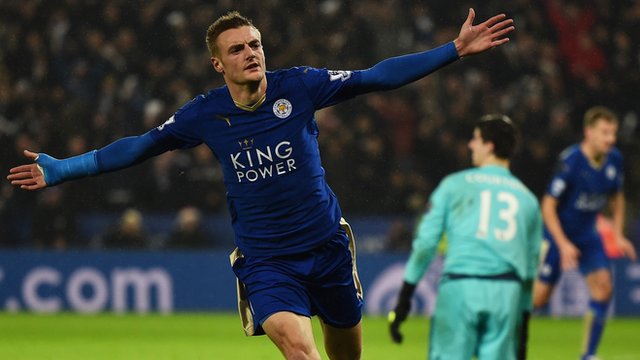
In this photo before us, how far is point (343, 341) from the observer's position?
6.28m

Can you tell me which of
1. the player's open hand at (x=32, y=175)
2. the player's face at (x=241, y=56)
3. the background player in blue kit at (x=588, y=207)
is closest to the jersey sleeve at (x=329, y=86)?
the player's face at (x=241, y=56)

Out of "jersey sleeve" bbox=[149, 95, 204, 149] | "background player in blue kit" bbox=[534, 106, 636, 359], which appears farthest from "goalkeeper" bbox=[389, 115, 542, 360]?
"background player in blue kit" bbox=[534, 106, 636, 359]

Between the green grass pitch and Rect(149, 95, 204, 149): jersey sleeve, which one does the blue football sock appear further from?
Rect(149, 95, 204, 149): jersey sleeve

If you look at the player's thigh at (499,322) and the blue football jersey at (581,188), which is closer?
the player's thigh at (499,322)

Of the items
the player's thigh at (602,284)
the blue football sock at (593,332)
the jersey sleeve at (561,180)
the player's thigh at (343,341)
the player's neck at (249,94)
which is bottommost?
the blue football sock at (593,332)

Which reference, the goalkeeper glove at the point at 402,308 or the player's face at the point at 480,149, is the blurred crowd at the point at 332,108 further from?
the player's face at the point at 480,149

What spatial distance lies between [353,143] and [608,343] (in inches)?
204

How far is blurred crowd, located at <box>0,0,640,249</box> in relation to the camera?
15641 millimetres

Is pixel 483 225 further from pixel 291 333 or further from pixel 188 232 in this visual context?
pixel 188 232

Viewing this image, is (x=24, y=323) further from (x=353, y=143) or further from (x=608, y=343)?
(x=608, y=343)

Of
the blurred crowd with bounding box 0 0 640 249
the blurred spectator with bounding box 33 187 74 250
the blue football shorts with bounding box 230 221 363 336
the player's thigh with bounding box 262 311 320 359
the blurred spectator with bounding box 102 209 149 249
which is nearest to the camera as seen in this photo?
the player's thigh with bounding box 262 311 320 359

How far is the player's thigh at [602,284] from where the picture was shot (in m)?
10.2

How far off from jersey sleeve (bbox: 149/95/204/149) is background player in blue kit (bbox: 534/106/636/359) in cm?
475

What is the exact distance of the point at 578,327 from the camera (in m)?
13.8
